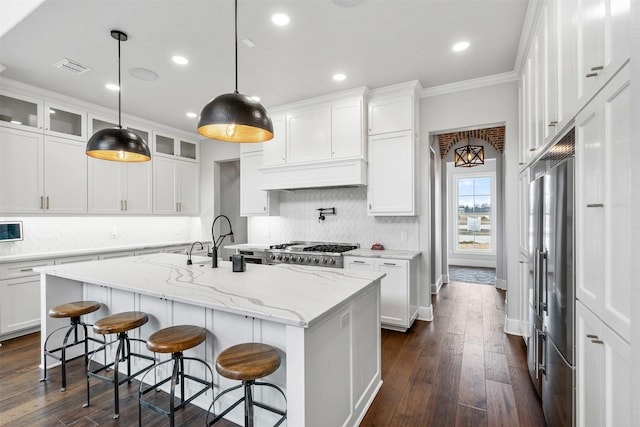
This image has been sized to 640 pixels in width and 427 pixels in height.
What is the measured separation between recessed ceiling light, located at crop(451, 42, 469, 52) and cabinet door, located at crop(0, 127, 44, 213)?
495cm

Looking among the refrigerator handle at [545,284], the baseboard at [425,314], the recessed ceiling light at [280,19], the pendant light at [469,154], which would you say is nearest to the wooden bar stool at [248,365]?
the refrigerator handle at [545,284]

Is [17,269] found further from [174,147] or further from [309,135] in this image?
[309,135]

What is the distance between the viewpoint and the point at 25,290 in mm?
3574

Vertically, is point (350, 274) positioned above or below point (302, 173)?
below

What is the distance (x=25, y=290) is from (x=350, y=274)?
394cm

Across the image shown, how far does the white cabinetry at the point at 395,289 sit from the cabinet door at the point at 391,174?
66 centimetres

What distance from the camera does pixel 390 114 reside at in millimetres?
3850

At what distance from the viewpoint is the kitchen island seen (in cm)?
149

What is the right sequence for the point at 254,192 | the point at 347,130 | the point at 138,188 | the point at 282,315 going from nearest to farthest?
the point at 282,315 < the point at 347,130 < the point at 138,188 < the point at 254,192

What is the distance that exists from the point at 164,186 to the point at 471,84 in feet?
16.5

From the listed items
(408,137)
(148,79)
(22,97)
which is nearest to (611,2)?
(408,137)

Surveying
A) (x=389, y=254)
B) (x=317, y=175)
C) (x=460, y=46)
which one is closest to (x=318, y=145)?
(x=317, y=175)

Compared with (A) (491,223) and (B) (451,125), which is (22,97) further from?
(A) (491,223)

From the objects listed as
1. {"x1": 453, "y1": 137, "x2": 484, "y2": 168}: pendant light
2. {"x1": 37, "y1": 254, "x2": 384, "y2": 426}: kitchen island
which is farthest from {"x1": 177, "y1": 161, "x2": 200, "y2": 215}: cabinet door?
{"x1": 453, "y1": 137, "x2": 484, "y2": 168}: pendant light
